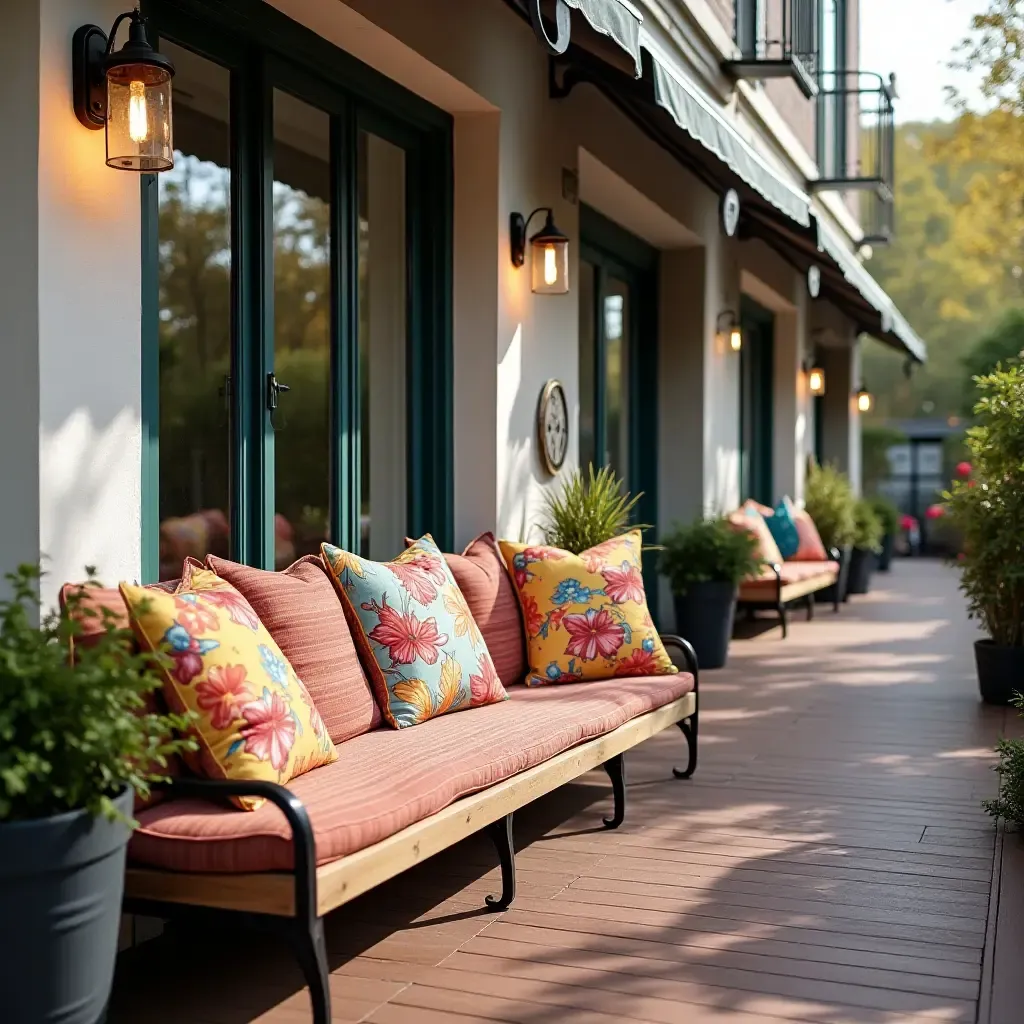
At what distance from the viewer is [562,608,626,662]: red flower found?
14.9 ft

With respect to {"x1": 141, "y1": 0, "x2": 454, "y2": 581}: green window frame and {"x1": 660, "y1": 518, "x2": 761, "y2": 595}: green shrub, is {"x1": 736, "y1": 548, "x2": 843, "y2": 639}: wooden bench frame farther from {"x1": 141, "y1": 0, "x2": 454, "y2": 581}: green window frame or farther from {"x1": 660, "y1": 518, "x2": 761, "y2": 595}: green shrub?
{"x1": 141, "y1": 0, "x2": 454, "y2": 581}: green window frame

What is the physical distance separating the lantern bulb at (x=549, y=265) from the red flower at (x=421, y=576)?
1.81m

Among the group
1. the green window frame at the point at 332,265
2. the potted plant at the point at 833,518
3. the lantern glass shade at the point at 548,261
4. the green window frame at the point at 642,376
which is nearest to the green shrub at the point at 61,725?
the green window frame at the point at 332,265

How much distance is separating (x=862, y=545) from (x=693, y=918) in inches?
359

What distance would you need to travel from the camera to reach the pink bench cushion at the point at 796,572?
887 centimetres

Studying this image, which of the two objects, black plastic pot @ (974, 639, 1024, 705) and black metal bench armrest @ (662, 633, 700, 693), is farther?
black plastic pot @ (974, 639, 1024, 705)

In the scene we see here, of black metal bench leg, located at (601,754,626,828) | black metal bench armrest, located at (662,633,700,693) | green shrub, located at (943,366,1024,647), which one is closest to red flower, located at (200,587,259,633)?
black metal bench leg, located at (601,754,626,828)

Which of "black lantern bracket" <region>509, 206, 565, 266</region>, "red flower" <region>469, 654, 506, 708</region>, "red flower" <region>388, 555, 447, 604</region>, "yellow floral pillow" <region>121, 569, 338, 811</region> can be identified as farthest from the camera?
"black lantern bracket" <region>509, 206, 565, 266</region>

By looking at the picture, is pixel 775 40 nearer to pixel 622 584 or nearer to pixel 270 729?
pixel 622 584

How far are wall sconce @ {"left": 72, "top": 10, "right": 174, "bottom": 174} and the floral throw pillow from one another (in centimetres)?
114

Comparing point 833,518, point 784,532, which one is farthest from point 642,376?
point 833,518

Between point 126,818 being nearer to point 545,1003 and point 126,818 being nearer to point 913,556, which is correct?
point 545,1003

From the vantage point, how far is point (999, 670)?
6.30 meters

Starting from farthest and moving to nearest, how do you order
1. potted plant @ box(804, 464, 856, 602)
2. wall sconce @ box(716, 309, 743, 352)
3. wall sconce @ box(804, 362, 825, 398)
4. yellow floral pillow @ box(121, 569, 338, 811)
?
1. wall sconce @ box(804, 362, 825, 398)
2. potted plant @ box(804, 464, 856, 602)
3. wall sconce @ box(716, 309, 743, 352)
4. yellow floral pillow @ box(121, 569, 338, 811)
